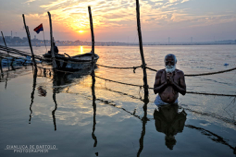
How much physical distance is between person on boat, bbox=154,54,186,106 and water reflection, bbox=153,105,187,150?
39 centimetres

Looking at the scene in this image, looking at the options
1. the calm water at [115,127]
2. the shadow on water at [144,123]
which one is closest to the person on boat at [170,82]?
the calm water at [115,127]

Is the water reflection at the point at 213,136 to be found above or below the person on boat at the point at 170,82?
below

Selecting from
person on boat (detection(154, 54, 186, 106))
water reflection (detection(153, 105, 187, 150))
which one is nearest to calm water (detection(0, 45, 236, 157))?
water reflection (detection(153, 105, 187, 150))

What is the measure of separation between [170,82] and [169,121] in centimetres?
103

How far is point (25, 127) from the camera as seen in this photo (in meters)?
4.29

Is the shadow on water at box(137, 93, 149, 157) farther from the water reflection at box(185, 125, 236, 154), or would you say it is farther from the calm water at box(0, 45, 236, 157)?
the water reflection at box(185, 125, 236, 154)

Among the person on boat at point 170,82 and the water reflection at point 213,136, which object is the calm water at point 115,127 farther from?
the person on boat at point 170,82

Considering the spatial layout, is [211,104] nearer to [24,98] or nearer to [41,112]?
[41,112]

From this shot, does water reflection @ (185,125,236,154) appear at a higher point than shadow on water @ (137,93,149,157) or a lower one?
lower

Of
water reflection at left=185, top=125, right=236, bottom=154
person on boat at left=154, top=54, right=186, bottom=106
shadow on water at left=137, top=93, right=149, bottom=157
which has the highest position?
person on boat at left=154, top=54, right=186, bottom=106

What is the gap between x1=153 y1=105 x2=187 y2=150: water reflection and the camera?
3.82 m

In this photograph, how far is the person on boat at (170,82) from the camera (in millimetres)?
4348

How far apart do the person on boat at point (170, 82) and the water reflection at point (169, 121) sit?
39 centimetres

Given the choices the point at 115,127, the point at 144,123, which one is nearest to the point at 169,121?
the point at 144,123
